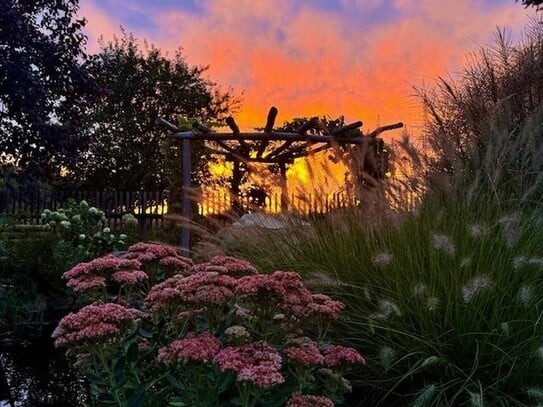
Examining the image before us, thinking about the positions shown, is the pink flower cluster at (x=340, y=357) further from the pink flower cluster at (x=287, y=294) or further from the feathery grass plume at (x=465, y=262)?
the feathery grass plume at (x=465, y=262)

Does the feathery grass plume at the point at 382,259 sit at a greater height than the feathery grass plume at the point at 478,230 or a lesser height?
lesser

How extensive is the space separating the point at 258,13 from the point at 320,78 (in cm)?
120

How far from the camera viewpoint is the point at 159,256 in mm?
2633

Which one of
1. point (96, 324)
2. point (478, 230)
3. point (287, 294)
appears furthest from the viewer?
point (478, 230)

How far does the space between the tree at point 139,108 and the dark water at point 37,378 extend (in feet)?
58.0

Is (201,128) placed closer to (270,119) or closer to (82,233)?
(270,119)

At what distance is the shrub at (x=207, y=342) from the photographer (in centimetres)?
185

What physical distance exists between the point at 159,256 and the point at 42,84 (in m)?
13.5

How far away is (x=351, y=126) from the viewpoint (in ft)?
25.4

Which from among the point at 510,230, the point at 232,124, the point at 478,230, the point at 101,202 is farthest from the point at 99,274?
the point at 101,202

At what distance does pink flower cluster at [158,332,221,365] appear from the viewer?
180 cm

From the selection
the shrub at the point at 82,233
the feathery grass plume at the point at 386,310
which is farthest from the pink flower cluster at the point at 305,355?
the shrub at the point at 82,233

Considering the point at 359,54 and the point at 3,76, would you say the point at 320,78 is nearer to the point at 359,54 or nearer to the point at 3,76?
the point at 359,54

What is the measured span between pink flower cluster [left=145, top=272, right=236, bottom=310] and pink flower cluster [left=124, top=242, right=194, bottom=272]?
0.91 feet
